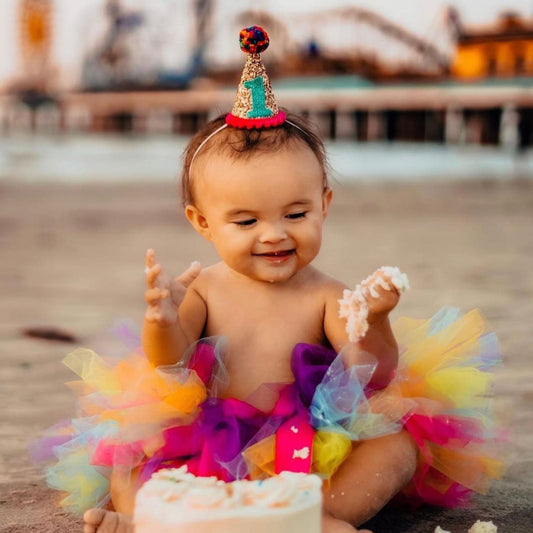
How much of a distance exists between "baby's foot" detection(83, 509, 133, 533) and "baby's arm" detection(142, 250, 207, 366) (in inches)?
14.0

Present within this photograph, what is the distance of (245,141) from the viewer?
2107 millimetres

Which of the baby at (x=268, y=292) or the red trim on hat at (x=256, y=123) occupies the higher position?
the red trim on hat at (x=256, y=123)

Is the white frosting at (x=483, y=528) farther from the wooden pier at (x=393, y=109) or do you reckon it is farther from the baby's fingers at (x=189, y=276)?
the wooden pier at (x=393, y=109)

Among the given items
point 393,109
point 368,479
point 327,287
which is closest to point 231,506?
point 368,479

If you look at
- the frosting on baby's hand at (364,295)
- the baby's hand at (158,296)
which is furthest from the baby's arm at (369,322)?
the baby's hand at (158,296)

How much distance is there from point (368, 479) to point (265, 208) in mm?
605

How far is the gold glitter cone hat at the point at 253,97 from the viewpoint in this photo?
2.12 m

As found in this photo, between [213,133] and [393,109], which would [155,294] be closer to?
[213,133]

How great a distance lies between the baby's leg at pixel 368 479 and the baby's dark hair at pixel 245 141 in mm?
608

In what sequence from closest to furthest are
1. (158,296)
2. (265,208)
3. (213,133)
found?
(158,296) → (265,208) → (213,133)

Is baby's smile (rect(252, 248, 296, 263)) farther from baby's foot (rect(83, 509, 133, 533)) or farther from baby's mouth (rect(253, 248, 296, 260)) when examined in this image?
baby's foot (rect(83, 509, 133, 533))

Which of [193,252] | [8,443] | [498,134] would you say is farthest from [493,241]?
[498,134]

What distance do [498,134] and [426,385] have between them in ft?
141

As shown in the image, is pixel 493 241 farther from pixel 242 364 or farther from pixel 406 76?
pixel 406 76
